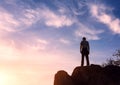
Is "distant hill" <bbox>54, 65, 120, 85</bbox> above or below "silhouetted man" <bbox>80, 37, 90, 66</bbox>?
below

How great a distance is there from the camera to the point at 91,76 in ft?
117

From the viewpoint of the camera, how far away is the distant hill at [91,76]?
35.1 meters

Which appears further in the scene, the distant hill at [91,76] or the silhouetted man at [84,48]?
the silhouetted man at [84,48]

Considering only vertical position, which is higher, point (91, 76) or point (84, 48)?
point (84, 48)

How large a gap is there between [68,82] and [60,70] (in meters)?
2.41

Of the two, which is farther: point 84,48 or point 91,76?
point 84,48

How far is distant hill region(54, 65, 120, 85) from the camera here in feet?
115

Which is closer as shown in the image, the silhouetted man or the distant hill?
the distant hill

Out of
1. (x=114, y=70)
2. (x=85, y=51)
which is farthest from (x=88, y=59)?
(x=114, y=70)

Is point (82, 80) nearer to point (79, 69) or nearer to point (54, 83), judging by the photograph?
point (79, 69)

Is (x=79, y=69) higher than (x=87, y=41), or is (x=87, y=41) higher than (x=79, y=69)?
(x=87, y=41)

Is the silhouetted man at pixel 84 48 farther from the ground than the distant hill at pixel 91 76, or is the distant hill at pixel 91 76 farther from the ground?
the silhouetted man at pixel 84 48

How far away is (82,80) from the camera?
35750mm

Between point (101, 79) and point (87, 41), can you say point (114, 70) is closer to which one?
point (101, 79)
